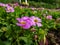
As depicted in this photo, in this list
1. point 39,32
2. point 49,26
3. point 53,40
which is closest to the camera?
point 39,32

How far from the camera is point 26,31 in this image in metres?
2.04

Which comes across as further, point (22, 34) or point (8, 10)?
point (8, 10)

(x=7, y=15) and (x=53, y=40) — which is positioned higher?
(x=7, y=15)

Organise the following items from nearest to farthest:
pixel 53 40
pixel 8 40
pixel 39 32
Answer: pixel 8 40 < pixel 39 32 < pixel 53 40

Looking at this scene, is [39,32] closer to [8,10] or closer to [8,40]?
[8,40]

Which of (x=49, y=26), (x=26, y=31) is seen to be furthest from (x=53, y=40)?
(x=26, y=31)

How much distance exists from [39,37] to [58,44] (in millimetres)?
407

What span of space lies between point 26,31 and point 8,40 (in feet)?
0.53

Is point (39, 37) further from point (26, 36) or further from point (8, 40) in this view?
point (8, 40)

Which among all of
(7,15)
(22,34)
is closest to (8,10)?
(7,15)

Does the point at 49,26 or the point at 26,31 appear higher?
the point at 26,31

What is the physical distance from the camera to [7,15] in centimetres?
254

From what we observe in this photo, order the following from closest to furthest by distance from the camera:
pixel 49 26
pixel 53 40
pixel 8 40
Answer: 1. pixel 8 40
2. pixel 53 40
3. pixel 49 26

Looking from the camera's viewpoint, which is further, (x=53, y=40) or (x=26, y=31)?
(x=53, y=40)
